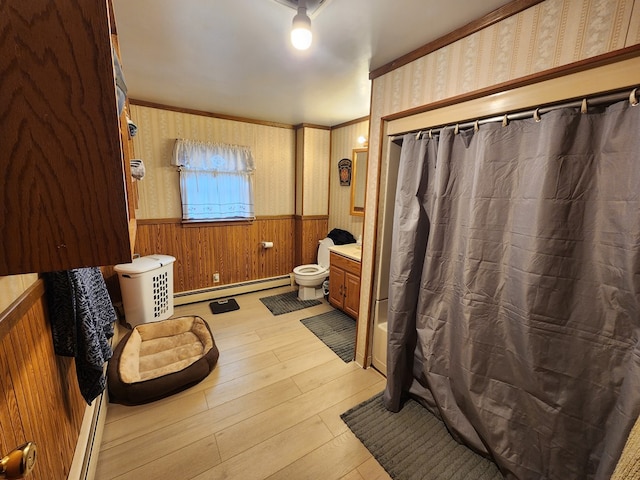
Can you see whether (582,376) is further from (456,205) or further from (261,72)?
(261,72)

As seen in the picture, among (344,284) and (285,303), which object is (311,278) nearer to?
(285,303)

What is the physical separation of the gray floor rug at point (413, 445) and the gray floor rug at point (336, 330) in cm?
59

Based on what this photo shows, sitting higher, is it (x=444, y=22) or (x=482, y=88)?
(x=444, y=22)

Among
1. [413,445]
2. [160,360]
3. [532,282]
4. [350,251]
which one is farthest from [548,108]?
[160,360]

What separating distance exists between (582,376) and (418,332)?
78 centimetres

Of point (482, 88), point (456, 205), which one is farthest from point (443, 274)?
point (482, 88)

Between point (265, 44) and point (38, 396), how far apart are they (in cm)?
203

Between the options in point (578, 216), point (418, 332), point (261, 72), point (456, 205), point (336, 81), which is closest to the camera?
point (578, 216)

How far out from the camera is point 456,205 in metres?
1.58

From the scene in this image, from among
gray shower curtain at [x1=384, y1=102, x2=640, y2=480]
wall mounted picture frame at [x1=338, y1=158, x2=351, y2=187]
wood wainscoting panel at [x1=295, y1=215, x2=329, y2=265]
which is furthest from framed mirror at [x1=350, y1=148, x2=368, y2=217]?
gray shower curtain at [x1=384, y1=102, x2=640, y2=480]

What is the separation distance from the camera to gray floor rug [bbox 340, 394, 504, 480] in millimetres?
1450

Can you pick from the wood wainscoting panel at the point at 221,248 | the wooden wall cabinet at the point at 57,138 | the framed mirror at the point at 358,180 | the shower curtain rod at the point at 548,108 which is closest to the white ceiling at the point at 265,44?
the shower curtain rod at the point at 548,108

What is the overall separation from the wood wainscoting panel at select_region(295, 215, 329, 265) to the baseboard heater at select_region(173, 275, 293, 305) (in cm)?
40

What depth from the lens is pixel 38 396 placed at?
3.18ft
